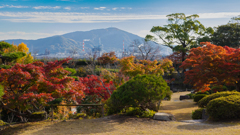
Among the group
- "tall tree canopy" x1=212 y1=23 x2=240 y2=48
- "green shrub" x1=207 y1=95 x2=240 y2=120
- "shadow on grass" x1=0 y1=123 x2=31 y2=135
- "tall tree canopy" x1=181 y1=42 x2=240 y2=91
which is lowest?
"shadow on grass" x1=0 y1=123 x2=31 y2=135

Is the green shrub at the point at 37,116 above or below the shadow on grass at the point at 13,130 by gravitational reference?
above

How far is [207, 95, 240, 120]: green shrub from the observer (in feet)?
19.9

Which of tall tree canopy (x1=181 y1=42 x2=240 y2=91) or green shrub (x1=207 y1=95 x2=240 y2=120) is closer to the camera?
green shrub (x1=207 y1=95 x2=240 y2=120)

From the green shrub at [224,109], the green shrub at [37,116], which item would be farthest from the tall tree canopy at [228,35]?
the green shrub at [37,116]

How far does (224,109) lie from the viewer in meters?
6.07

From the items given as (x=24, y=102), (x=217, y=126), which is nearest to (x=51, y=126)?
(x=24, y=102)

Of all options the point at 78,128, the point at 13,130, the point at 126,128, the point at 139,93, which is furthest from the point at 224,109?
the point at 13,130

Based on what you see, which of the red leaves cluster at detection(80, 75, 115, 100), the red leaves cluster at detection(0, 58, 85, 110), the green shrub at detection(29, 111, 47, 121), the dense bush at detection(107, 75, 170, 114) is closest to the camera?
the red leaves cluster at detection(0, 58, 85, 110)

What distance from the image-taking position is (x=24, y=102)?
5.74 meters

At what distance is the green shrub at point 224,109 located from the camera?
6.06m

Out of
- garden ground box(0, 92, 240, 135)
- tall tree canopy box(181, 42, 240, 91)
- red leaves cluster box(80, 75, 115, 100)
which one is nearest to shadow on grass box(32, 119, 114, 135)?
garden ground box(0, 92, 240, 135)

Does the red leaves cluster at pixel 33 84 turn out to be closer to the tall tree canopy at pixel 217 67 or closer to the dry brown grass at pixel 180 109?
the dry brown grass at pixel 180 109

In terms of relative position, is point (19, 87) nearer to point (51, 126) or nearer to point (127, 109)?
point (51, 126)

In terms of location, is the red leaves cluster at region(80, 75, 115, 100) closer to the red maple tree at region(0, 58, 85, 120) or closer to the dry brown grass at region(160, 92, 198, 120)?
the dry brown grass at region(160, 92, 198, 120)
